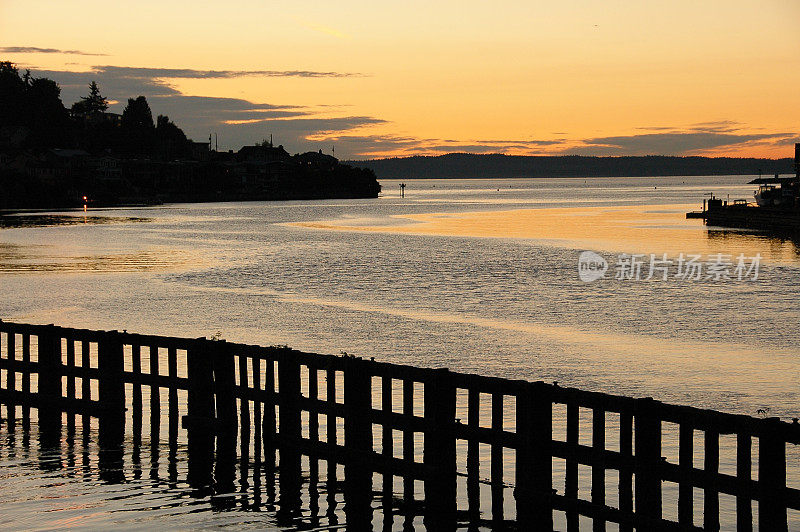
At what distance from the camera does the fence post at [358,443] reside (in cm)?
1505

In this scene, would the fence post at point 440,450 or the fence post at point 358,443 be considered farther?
the fence post at point 358,443

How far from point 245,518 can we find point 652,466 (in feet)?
21.9

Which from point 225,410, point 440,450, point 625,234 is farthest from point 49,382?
point 625,234

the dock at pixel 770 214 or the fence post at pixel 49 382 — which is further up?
the dock at pixel 770 214

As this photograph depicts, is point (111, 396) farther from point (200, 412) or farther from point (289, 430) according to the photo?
point (289, 430)

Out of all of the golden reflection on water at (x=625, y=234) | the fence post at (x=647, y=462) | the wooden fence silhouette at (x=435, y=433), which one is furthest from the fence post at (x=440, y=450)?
the golden reflection on water at (x=625, y=234)

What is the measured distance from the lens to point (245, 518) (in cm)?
1520

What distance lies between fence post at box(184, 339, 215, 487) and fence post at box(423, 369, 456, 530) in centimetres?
461

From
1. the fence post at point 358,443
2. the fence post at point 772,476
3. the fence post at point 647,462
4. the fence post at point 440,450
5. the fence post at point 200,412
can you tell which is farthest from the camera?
the fence post at point 200,412

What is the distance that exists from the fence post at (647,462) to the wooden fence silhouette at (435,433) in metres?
0.02

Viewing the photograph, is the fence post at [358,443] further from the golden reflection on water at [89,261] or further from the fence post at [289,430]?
the golden reflection on water at [89,261]

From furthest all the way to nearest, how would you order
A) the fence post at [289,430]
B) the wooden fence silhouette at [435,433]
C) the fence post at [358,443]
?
the fence post at [289,430] < the fence post at [358,443] < the wooden fence silhouette at [435,433]

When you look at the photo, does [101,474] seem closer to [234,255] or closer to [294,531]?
[294,531]

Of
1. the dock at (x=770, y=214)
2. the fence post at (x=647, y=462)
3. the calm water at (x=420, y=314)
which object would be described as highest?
the dock at (x=770, y=214)
